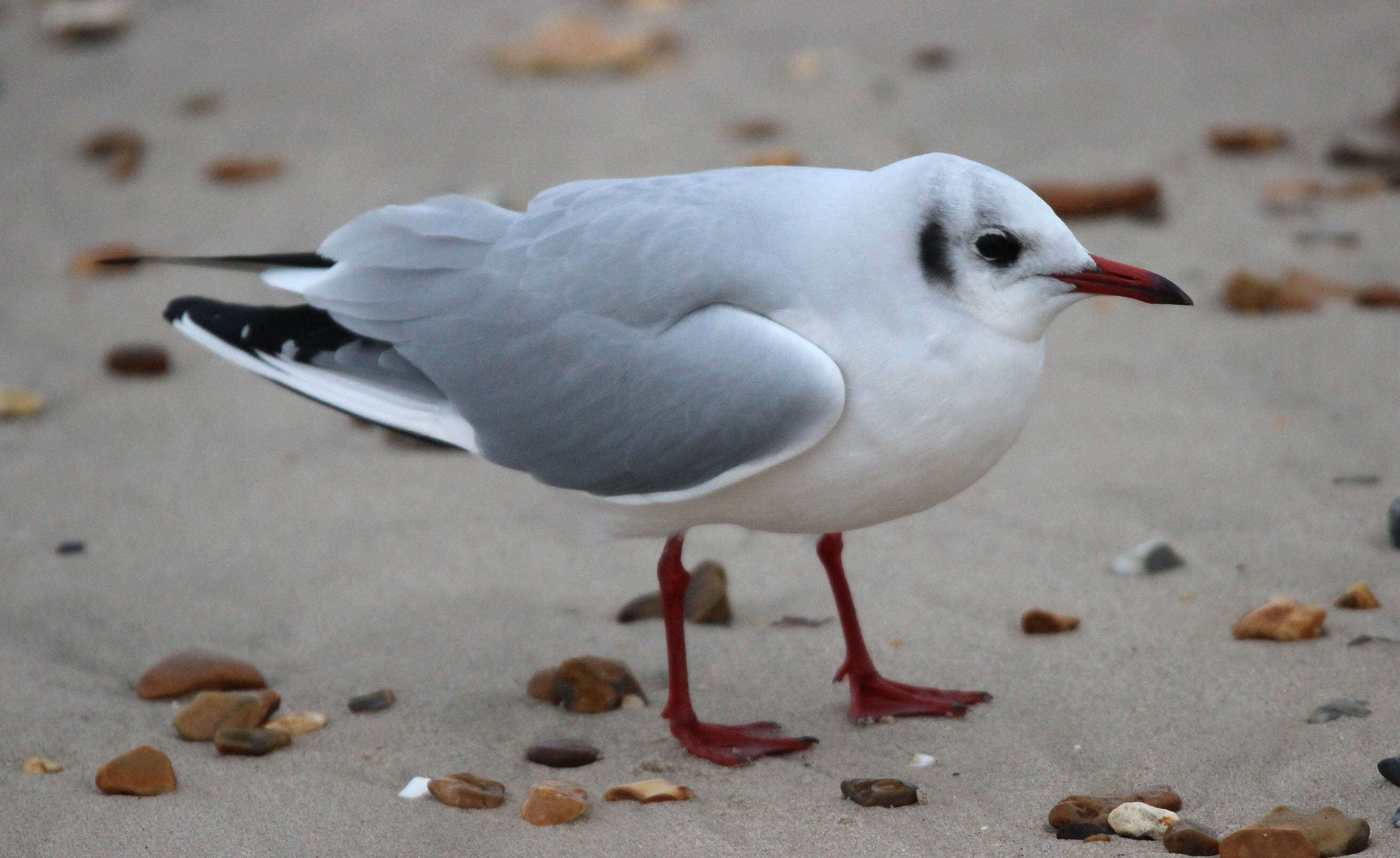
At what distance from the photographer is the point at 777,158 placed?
6.61 meters

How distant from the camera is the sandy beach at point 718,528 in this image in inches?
120

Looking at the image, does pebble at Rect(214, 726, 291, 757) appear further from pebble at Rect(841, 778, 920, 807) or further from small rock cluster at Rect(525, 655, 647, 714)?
pebble at Rect(841, 778, 920, 807)

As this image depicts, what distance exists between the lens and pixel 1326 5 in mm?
7570

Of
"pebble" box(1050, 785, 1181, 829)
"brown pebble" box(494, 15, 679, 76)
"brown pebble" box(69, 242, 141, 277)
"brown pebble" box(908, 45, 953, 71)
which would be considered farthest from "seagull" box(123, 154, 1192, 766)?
Result: "brown pebble" box(908, 45, 953, 71)

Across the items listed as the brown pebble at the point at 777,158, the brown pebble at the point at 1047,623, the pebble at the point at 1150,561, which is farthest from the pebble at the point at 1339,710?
the brown pebble at the point at 777,158

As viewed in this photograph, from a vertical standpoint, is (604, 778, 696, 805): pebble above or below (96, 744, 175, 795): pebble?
above

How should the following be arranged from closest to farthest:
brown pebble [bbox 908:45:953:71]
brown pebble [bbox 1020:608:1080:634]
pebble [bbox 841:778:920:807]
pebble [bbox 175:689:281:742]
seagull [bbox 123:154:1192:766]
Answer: seagull [bbox 123:154:1192:766], pebble [bbox 841:778:920:807], pebble [bbox 175:689:281:742], brown pebble [bbox 1020:608:1080:634], brown pebble [bbox 908:45:953:71]

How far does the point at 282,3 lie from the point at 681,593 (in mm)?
6467

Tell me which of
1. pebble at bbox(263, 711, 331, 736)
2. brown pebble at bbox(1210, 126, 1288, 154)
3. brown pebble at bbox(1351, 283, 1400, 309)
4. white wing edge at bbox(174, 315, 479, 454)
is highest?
brown pebble at bbox(1210, 126, 1288, 154)

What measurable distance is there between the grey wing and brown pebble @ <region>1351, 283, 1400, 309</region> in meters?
3.07

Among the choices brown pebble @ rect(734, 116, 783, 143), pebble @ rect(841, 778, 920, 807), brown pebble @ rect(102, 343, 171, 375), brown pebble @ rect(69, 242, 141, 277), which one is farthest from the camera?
brown pebble @ rect(734, 116, 783, 143)

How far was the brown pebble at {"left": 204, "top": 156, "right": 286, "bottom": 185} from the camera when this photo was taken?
7066 mm

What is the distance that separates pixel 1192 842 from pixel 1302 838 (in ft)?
0.62

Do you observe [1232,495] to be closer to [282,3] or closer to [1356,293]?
[1356,293]
